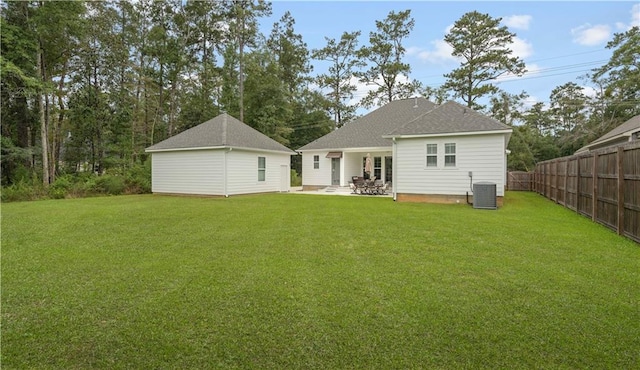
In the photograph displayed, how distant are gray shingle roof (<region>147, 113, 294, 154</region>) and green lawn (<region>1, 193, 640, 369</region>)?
9.83 metres

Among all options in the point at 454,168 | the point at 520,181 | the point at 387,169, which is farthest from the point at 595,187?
the point at 520,181

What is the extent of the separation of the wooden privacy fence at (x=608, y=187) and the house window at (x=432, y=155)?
429cm

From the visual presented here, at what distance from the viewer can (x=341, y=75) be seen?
112 ft

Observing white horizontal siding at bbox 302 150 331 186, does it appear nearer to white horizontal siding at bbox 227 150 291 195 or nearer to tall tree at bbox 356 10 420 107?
white horizontal siding at bbox 227 150 291 195

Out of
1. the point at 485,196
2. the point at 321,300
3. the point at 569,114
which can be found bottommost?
the point at 321,300

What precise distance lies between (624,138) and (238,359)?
878 inches

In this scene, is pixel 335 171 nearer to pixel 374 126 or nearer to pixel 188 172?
pixel 374 126

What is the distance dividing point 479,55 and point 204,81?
24.1m

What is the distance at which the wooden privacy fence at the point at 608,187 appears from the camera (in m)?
6.37

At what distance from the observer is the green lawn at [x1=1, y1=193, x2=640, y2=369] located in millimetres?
2621

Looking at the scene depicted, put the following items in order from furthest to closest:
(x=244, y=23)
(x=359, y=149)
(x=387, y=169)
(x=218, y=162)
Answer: (x=244, y=23) < (x=387, y=169) < (x=359, y=149) < (x=218, y=162)

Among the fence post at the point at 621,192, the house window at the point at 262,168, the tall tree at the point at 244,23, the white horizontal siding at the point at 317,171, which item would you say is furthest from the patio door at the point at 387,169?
the fence post at the point at 621,192

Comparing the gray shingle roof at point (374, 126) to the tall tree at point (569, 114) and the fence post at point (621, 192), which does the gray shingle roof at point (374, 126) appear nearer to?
the fence post at point (621, 192)

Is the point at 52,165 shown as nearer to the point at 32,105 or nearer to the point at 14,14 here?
the point at 32,105
